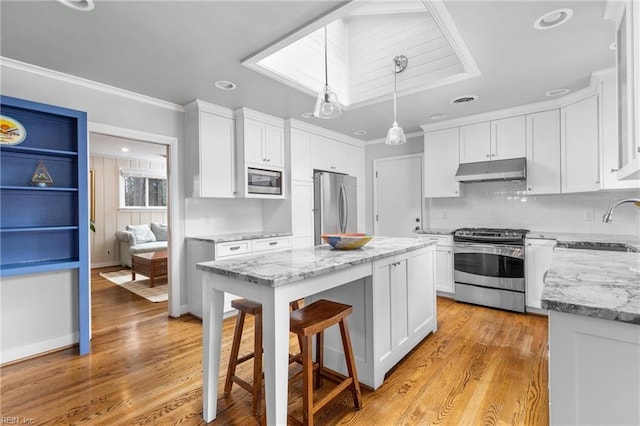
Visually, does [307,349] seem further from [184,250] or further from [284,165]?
[284,165]

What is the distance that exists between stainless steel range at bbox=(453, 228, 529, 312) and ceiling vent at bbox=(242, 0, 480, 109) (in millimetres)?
1900

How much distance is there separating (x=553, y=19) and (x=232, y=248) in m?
3.37

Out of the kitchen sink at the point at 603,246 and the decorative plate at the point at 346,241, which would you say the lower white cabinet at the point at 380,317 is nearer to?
the decorative plate at the point at 346,241

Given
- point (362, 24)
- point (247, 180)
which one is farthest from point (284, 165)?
point (362, 24)

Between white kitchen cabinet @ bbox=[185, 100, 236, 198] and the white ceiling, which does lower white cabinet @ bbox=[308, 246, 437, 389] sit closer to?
the white ceiling

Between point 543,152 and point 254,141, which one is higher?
point 254,141

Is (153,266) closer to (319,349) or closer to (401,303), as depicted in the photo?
(319,349)

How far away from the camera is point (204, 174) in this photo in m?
3.59

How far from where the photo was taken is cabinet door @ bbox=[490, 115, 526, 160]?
12.5 ft

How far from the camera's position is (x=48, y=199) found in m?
2.78

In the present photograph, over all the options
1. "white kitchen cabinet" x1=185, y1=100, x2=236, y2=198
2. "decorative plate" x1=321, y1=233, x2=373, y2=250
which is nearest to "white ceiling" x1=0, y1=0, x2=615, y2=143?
"white kitchen cabinet" x1=185, y1=100, x2=236, y2=198

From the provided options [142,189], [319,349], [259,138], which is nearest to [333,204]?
[259,138]

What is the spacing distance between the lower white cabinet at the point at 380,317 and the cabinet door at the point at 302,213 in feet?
6.62

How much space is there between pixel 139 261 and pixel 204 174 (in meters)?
2.67
